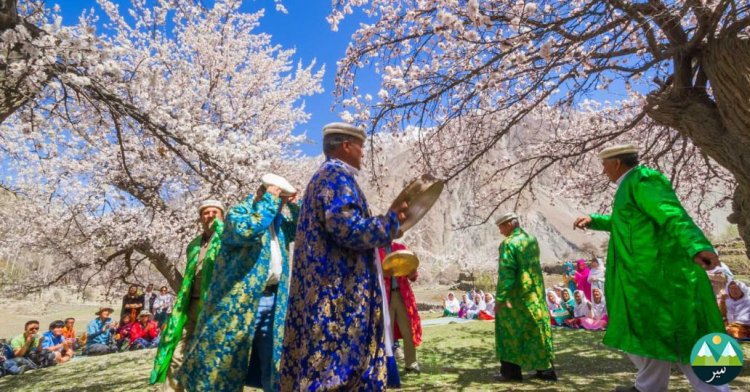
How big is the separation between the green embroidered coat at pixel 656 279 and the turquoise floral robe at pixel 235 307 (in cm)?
219

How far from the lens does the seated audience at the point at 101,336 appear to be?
10.7 m

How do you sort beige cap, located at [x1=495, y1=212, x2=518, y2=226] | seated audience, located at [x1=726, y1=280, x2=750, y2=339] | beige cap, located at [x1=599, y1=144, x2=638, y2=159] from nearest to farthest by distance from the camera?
1. beige cap, located at [x1=599, y1=144, x2=638, y2=159]
2. beige cap, located at [x1=495, y1=212, x2=518, y2=226]
3. seated audience, located at [x1=726, y1=280, x2=750, y2=339]

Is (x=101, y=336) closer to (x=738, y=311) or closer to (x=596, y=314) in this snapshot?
(x=596, y=314)

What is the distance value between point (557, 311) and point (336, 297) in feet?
35.8

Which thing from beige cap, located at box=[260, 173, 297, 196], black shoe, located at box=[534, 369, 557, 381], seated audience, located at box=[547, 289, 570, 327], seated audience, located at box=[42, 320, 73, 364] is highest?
beige cap, located at box=[260, 173, 297, 196]

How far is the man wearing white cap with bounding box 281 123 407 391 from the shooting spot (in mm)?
1922

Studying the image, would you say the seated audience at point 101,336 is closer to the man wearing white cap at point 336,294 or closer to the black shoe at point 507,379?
the black shoe at point 507,379

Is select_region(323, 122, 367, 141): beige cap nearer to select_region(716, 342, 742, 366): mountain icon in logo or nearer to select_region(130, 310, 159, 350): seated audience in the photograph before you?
select_region(716, 342, 742, 366): mountain icon in logo

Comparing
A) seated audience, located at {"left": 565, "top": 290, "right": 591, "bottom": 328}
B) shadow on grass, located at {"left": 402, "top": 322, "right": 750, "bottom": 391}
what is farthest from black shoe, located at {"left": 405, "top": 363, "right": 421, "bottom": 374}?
seated audience, located at {"left": 565, "top": 290, "right": 591, "bottom": 328}

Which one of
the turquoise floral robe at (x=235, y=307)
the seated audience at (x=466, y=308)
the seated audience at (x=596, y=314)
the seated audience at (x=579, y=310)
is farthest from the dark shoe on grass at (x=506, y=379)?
the seated audience at (x=466, y=308)

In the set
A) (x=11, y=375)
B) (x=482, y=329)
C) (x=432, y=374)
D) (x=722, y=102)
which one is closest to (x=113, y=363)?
(x=11, y=375)

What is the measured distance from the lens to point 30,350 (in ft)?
28.6

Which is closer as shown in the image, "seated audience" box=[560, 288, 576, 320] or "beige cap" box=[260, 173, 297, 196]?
"beige cap" box=[260, 173, 297, 196]

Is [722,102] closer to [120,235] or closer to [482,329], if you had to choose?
[482,329]
